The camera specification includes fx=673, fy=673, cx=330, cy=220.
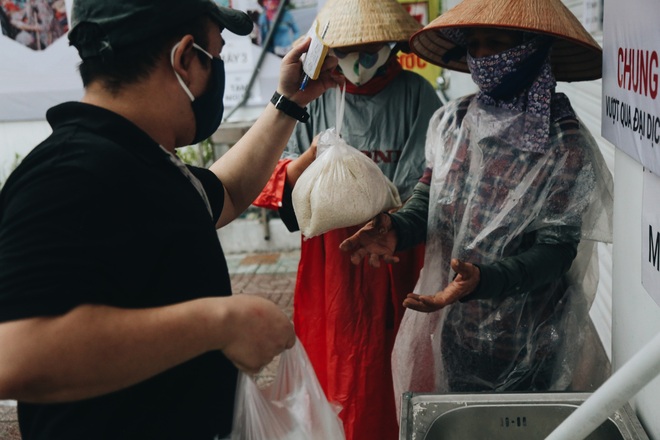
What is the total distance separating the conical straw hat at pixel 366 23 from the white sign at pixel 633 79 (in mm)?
1062

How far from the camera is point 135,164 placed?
122 cm

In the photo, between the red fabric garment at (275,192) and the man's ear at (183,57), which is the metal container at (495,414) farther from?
the red fabric garment at (275,192)

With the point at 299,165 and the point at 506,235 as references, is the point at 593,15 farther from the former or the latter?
the point at 506,235

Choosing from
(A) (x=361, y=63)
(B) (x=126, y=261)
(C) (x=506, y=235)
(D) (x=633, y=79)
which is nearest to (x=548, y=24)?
(D) (x=633, y=79)

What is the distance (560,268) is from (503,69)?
58cm

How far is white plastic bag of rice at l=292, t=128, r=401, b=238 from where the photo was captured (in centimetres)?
216

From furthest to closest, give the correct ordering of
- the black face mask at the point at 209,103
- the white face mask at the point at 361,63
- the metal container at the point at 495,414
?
1. the white face mask at the point at 361,63
2. the metal container at the point at 495,414
3. the black face mask at the point at 209,103

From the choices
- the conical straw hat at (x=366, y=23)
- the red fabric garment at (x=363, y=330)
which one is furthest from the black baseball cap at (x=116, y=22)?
the red fabric garment at (x=363, y=330)

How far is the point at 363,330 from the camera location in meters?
2.82

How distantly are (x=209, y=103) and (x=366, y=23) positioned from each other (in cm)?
141

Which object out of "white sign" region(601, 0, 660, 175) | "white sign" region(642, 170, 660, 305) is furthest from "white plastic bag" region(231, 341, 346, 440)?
"white sign" region(601, 0, 660, 175)

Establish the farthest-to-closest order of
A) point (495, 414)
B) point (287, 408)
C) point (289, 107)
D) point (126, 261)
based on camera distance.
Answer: point (289, 107) < point (495, 414) < point (287, 408) < point (126, 261)

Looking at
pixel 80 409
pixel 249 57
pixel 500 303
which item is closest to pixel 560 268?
pixel 500 303

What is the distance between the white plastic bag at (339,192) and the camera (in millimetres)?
2162
